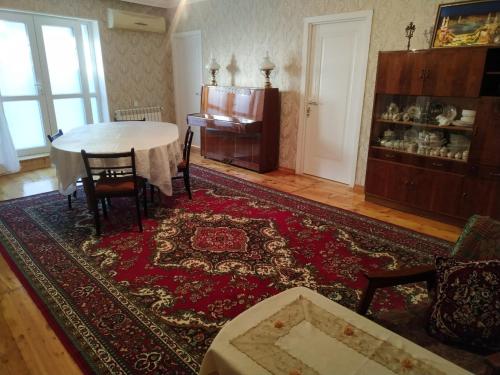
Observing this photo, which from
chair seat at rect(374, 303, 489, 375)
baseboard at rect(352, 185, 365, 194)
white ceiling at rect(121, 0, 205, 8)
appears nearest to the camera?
chair seat at rect(374, 303, 489, 375)

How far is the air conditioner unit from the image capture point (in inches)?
217

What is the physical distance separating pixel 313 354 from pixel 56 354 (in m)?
Answer: 1.43

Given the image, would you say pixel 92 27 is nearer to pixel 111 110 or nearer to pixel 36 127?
pixel 111 110

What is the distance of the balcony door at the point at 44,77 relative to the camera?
489cm

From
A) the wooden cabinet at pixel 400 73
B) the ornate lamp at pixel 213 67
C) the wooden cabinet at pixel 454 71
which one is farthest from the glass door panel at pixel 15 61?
the wooden cabinet at pixel 454 71

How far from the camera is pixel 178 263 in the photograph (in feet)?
8.60

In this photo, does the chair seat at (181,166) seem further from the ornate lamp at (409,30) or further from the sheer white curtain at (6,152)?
the sheer white curtain at (6,152)

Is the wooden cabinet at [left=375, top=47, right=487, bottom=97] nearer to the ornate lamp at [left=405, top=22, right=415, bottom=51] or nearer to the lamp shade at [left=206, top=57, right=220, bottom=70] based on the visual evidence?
the ornate lamp at [left=405, top=22, right=415, bottom=51]


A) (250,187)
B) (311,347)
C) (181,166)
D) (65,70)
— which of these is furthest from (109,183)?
(65,70)

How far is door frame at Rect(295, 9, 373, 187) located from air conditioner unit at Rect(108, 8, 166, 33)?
302 cm

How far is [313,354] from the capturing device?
1.13 m

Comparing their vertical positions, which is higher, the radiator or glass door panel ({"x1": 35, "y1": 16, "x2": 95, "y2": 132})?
glass door panel ({"x1": 35, "y1": 16, "x2": 95, "y2": 132})

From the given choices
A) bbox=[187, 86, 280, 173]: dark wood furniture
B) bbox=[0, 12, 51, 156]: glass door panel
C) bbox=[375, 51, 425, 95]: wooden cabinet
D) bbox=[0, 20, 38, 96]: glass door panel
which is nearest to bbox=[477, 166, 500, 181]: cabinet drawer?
bbox=[375, 51, 425, 95]: wooden cabinet

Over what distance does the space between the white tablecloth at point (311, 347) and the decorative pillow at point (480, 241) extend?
63 centimetres
